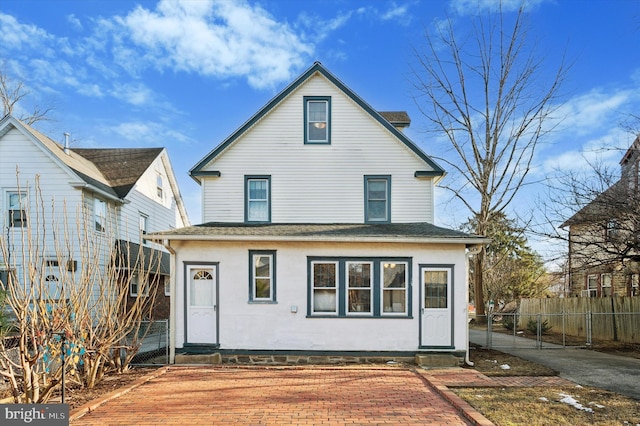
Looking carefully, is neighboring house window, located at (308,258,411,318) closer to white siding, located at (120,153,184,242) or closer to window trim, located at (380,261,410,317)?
window trim, located at (380,261,410,317)

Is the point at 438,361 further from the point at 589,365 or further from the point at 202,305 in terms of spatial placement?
the point at 202,305

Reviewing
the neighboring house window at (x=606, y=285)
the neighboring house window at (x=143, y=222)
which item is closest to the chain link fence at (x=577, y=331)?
the neighboring house window at (x=606, y=285)

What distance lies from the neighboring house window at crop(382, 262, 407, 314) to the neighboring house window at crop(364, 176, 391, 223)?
7.55 ft

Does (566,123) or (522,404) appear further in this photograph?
(566,123)

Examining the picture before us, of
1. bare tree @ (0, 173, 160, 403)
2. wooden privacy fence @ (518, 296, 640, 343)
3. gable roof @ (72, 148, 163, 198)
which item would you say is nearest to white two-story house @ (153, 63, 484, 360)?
bare tree @ (0, 173, 160, 403)

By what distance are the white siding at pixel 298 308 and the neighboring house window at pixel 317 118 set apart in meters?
4.16

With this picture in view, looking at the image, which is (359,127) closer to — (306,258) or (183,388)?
Result: (306,258)

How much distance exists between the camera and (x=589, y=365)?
1084cm

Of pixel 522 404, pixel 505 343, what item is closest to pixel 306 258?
pixel 522 404

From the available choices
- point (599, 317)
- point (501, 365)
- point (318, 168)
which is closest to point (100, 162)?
point (318, 168)

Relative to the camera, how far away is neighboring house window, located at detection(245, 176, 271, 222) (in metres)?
13.2

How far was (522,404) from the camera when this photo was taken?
705 centimetres

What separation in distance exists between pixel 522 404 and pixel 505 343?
940cm


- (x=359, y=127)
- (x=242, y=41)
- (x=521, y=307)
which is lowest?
(x=521, y=307)
